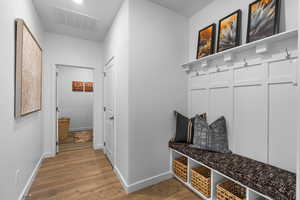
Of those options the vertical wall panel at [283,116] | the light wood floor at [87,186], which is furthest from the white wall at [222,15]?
the light wood floor at [87,186]

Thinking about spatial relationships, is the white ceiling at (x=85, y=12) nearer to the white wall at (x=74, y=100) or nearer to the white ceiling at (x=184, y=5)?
the white ceiling at (x=184, y=5)

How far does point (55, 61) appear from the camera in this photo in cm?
316

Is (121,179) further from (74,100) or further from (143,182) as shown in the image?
(74,100)

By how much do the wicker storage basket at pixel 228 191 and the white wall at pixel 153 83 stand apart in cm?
87

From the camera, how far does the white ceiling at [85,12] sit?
215 centimetres

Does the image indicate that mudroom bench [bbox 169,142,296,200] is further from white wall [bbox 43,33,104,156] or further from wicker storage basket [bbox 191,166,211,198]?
white wall [bbox 43,33,104,156]

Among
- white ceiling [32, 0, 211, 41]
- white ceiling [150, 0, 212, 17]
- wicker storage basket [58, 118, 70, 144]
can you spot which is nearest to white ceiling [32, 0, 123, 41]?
white ceiling [32, 0, 211, 41]

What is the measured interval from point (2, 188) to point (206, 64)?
264 centimetres

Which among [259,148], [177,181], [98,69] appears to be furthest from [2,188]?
[98,69]

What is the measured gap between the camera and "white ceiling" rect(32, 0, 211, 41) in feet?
7.05

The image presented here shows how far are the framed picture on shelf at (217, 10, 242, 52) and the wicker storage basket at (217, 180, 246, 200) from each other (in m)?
1.67

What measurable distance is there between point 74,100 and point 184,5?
507cm

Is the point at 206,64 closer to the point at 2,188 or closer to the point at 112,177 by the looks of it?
the point at 112,177

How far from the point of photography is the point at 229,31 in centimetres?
181
